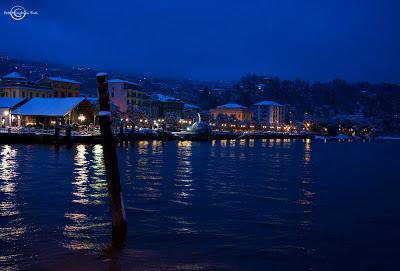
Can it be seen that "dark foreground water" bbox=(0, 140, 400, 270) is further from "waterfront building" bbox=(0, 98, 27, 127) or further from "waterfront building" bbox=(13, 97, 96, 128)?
"waterfront building" bbox=(0, 98, 27, 127)

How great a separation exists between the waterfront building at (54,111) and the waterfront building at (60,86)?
26673 mm

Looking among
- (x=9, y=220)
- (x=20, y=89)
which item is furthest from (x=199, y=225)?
(x=20, y=89)

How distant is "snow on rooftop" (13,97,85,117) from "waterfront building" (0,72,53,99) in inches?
683

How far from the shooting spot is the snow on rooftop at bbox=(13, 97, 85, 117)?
70.2m

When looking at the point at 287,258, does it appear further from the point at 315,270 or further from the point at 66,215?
the point at 66,215

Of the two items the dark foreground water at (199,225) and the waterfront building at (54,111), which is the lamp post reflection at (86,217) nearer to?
the dark foreground water at (199,225)

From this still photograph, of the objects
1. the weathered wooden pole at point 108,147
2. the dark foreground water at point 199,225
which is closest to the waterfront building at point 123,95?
the dark foreground water at point 199,225

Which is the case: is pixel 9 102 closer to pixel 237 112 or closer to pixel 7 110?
pixel 7 110

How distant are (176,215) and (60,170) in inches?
604

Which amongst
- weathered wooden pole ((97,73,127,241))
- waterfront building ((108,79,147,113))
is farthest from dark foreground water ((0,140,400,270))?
waterfront building ((108,79,147,113))

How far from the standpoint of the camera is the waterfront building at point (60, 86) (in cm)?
10238

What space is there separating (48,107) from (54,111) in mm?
2579

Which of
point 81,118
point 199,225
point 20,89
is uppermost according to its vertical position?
point 20,89

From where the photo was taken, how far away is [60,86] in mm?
105062
